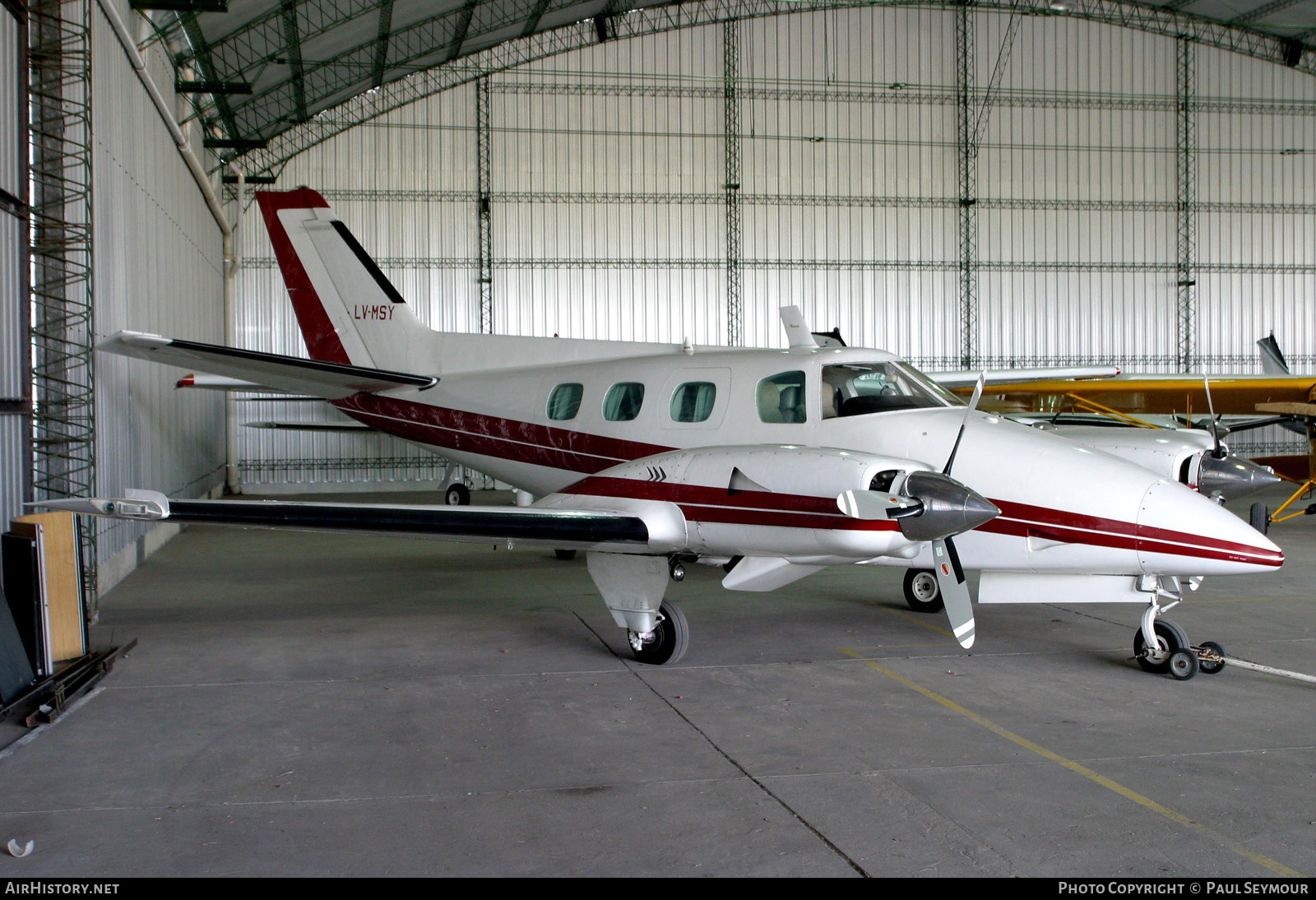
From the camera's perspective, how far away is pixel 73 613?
6.97m

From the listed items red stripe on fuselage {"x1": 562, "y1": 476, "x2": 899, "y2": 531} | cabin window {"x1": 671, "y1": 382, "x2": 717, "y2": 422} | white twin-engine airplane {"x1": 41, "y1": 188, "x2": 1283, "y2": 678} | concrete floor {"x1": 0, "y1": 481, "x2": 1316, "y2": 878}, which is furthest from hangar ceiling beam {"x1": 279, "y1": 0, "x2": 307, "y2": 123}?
red stripe on fuselage {"x1": 562, "y1": 476, "x2": 899, "y2": 531}

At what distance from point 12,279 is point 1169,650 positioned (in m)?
9.85

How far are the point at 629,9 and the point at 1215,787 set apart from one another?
25.5m

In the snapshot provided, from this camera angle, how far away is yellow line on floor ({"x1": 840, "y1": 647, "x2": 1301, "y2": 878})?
393cm

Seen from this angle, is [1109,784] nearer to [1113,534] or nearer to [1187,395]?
[1113,534]

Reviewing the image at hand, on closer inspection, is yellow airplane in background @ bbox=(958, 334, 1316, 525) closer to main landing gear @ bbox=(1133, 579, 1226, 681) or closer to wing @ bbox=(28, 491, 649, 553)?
main landing gear @ bbox=(1133, 579, 1226, 681)

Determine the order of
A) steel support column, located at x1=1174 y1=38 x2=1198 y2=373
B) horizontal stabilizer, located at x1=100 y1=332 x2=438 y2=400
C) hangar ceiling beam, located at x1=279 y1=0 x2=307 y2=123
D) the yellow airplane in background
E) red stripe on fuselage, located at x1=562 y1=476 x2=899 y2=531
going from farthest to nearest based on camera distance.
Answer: steel support column, located at x1=1174 y1=38 x2=1198 y2=373
hangar ceiling beam, located at x1=279 y1=0 x2=307 y2=123
the yellow airplane in background
horizontal stabilizer, located at x1=100 y1=332 x2=438 y2=400
red stripe on fuselage, located at x1=562 y1=476 x2=899 y2=531

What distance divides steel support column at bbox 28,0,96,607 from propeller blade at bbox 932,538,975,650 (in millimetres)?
7277

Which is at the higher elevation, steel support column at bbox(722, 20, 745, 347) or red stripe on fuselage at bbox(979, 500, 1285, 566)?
steel support column at bbox(722, 20, 745, 347)

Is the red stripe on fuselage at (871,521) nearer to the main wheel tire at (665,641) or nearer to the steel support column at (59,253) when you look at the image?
the main wheel tire at (665,641)

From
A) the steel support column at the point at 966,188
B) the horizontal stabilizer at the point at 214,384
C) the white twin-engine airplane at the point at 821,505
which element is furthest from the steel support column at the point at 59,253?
the steel support column at the point at 966,188

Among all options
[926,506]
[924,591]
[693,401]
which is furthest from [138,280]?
[926,506]

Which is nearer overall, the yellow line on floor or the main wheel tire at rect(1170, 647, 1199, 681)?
the yellow line on floor

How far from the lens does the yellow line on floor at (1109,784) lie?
155 inches
